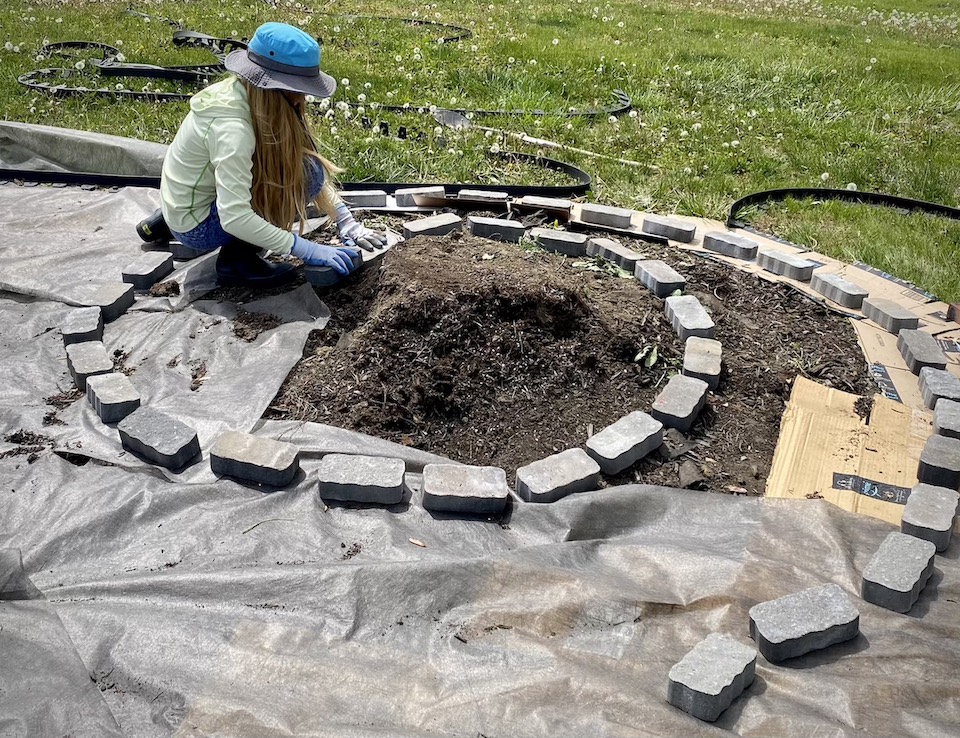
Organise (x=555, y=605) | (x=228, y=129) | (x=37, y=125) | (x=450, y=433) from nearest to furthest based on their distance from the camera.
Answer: (x=555, y=605)
(x=450, y=433)
(x=228, y=129)
(x=37, y=125)

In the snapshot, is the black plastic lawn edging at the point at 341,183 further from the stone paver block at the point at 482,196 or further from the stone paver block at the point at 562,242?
the stone paver block at the point at 562,242

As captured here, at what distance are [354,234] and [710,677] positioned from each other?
10.5 ft

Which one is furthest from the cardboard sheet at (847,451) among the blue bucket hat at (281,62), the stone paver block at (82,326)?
the stone paver block at (82,326)

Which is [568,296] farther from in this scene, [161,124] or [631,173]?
[161,124]

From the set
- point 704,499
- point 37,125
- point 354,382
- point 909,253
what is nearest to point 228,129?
point 354,382

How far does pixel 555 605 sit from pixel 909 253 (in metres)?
4.06

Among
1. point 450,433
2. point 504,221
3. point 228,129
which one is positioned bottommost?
point 450,433

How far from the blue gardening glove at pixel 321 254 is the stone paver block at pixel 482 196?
4.83 feet

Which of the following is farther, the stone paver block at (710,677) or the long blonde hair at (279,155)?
the long blonde hair at (279,155)

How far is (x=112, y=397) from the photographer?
133 inches

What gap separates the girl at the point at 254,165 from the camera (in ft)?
12.4

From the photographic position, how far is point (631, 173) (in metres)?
6.46

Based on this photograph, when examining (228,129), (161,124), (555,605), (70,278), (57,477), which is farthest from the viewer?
(161,124)

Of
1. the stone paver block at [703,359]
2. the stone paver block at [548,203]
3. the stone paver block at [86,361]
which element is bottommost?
the stone paver block at [86,361]
